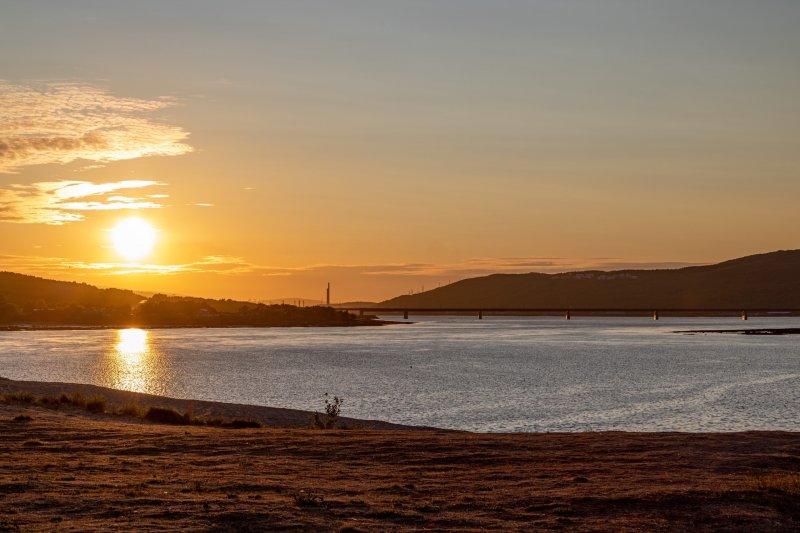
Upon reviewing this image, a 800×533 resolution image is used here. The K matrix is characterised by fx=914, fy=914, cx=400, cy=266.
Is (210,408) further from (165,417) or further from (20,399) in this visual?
(165,417)

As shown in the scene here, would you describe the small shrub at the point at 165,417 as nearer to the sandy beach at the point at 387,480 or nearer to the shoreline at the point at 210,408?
the shoreline at the point at 210,408

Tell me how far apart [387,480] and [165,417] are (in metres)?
20.7

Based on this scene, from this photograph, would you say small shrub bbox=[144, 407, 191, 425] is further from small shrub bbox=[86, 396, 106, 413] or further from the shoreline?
small shrub bbox=[86, 396, 106, 413]

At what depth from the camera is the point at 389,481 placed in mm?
23000

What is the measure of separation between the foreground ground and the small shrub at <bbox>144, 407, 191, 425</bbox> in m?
6.80

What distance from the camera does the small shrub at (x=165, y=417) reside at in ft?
133

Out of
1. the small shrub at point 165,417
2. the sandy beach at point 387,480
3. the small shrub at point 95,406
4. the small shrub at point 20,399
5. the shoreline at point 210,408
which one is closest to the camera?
the sandy beach at point 387,480

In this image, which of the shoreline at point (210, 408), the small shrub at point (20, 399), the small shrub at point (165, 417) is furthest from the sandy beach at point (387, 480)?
the shoreline at point (210, 408)

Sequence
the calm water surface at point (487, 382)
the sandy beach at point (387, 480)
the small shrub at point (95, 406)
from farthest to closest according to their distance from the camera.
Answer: the calm water surface at point (487, 382) < the small shrub at point (95, 406) < the sandy beach at point (387, 480)

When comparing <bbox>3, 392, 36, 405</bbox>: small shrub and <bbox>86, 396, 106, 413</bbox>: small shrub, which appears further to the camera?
<bbox>3, 392, 36, 405</bbox>: small shrub

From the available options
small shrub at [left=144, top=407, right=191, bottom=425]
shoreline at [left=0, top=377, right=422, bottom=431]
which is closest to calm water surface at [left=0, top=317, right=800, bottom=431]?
shoreline at [left=0, top=377, right=422, bottom=431]

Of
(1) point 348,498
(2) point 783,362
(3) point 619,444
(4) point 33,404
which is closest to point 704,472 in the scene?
(3) point 619,444

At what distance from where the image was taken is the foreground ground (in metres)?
18.0

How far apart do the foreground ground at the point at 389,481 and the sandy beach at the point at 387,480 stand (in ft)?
0.17
